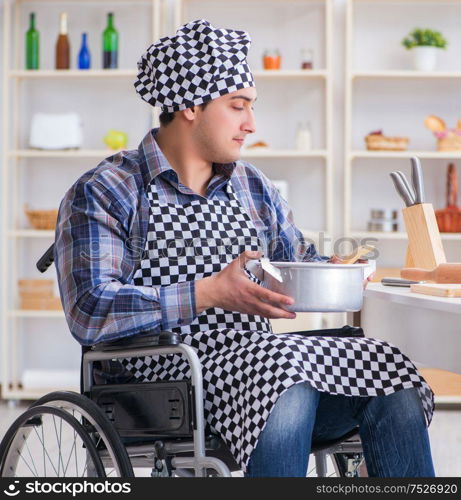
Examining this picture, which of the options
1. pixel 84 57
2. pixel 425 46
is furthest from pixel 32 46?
pixel 425 46

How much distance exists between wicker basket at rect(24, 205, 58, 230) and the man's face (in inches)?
103

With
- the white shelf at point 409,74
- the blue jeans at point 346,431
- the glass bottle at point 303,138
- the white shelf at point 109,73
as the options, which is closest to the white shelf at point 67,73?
the white shelf at point 109,73

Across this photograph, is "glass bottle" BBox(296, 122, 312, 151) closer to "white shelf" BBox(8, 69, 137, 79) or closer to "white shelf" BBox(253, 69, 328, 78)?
"white shelf" BBox(253, 69, 328, 78)

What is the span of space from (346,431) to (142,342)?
42 cm

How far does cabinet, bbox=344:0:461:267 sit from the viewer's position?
173 inches

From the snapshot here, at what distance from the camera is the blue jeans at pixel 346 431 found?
52.5 inches

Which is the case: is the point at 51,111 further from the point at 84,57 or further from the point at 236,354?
the point at 236,354

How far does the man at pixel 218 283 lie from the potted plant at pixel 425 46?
2521 mm

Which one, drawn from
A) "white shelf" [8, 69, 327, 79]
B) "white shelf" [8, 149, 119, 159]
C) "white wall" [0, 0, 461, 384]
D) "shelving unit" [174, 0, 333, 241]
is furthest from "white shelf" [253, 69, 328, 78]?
"white shelf" [8, 149, 119, 159]

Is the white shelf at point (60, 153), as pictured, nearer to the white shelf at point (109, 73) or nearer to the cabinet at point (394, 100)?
the white shelf at point (109, 73)

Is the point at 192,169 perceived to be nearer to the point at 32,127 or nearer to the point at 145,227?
the point at 145,227

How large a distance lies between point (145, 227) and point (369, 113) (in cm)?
298

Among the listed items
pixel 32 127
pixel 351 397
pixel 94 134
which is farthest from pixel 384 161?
pixel 351 397

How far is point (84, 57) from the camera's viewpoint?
428cm
